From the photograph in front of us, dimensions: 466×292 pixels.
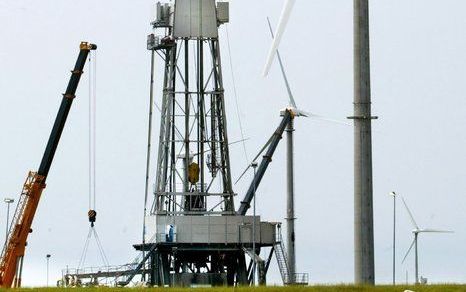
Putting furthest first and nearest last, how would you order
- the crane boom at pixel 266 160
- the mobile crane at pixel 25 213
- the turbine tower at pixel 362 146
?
the crane boom at pixel 266 160 → the mobile crane at pixel 25 213 → the turbine tower at pixel 362 146

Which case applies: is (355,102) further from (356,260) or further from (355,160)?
(356,260)

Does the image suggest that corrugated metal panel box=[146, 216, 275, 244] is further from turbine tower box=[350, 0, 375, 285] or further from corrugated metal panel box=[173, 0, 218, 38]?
turbine tower box=[350, 0, 375, 285]

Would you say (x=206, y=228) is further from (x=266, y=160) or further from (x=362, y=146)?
(x=362, y=146)

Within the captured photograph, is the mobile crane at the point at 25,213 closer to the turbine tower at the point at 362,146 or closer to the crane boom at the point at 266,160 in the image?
the crane boom at the point at 266,160

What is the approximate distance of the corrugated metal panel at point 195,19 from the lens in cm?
16075

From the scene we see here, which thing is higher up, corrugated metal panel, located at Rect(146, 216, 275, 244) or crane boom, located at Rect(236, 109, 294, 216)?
crane boom, located at Rect(236, 109, 294, 216)

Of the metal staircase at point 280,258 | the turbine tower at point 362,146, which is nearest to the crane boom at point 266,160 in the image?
the metal staircase at point 280,258

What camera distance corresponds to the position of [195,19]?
530ft

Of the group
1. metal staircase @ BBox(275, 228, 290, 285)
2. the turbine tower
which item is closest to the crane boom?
metal staircase @ BBox(275, 228, 290, 285)

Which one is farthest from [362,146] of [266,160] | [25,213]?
[266,160]

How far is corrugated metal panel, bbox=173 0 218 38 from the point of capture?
527 ft

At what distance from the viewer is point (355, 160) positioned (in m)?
79.9

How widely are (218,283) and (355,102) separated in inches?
3030

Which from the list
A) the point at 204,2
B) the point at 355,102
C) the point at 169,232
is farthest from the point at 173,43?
the point at 355,102
